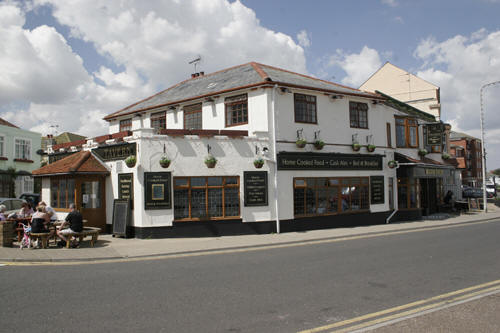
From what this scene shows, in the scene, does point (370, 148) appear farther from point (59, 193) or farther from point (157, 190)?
point (59, 193)

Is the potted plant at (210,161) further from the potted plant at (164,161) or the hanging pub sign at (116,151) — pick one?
the hanging pub sign at (116,151)

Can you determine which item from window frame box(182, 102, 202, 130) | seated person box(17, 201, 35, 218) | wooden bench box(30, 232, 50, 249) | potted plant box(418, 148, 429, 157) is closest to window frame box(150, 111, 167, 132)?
window frame box(182, 102, 202, 130)

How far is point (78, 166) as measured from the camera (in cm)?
Result: 1573

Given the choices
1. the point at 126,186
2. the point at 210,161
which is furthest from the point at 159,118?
the point at 210,161

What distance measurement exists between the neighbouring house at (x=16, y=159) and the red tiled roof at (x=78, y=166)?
1660 cm

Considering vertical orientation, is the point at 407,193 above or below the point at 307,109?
below

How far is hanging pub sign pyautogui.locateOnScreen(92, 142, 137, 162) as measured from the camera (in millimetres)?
15456

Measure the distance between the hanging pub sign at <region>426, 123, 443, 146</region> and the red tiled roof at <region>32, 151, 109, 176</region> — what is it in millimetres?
18547

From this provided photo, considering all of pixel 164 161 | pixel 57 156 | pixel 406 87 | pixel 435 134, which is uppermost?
pixel 406 87

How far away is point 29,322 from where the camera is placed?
5520mm

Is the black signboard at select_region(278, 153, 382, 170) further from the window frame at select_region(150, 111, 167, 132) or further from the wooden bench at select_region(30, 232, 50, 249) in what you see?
the wooden bench at select_region(30, 232, 50, 249)

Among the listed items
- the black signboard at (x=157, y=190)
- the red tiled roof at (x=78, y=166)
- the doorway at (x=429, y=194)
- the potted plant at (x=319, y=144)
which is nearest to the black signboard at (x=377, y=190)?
the potted plant at (x=319, y=144)

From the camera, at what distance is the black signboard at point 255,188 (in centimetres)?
1628

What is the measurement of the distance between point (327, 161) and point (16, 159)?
27.8 meters
